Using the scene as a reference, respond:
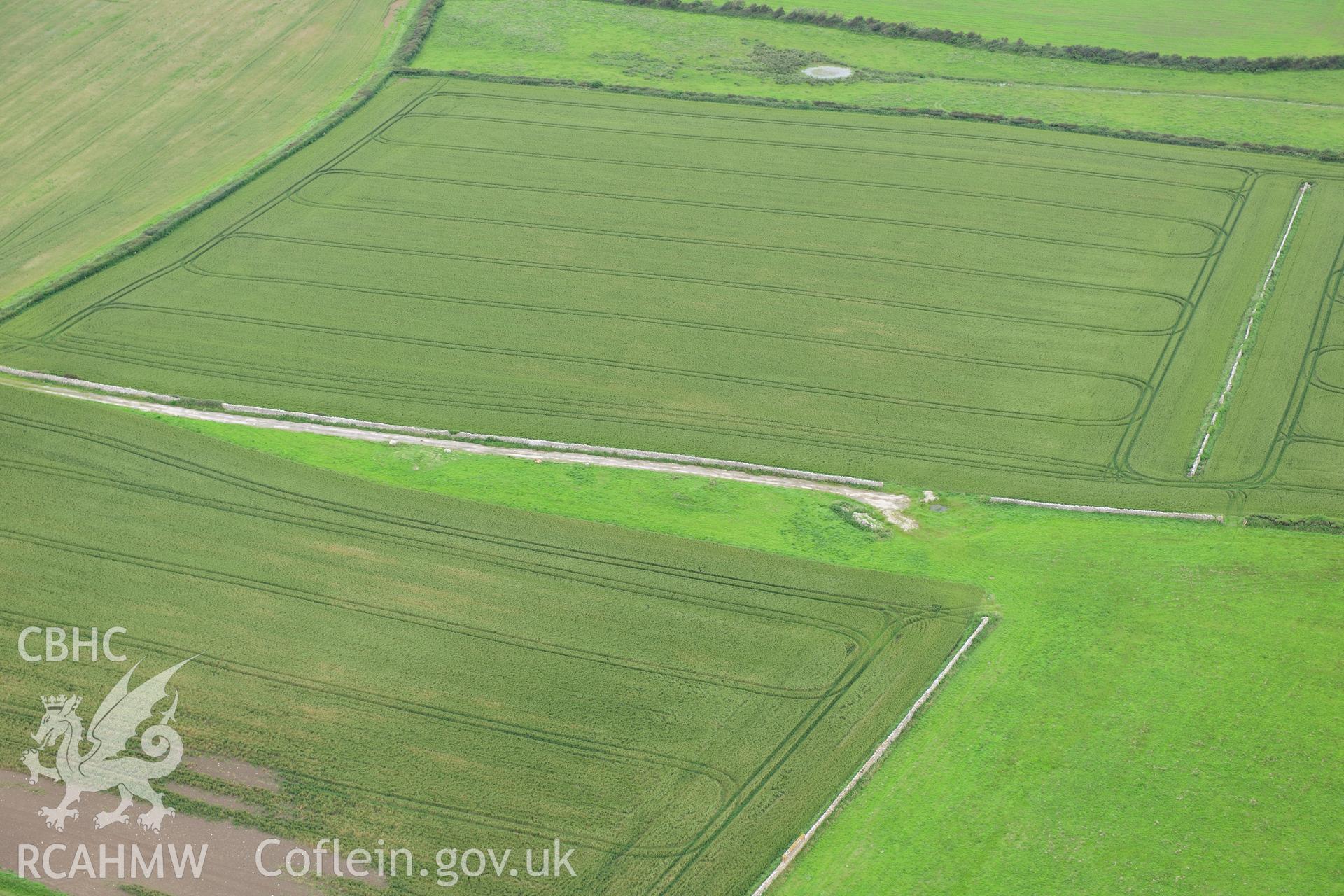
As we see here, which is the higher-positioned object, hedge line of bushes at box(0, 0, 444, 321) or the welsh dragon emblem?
hedge line of bushes at box(0, 0, 444, 321)

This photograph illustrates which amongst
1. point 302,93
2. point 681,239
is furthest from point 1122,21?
point 302,93

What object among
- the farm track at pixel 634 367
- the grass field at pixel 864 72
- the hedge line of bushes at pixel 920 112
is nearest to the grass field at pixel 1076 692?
the farm track at pixel 634 367

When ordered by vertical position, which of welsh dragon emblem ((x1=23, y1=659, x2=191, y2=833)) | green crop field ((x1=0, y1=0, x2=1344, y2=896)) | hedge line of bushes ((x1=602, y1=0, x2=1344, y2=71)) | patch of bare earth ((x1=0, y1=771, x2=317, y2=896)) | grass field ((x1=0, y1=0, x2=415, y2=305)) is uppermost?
hedge line of bushes ((x1=602, y1=0, x2=1344, y2=71))

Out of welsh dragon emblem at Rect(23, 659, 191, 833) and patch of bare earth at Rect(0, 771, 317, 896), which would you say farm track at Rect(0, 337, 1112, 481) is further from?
patch of bare earth at Rect(0, 771, 317, 896)

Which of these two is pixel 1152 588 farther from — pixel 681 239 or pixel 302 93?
pixel 302 93

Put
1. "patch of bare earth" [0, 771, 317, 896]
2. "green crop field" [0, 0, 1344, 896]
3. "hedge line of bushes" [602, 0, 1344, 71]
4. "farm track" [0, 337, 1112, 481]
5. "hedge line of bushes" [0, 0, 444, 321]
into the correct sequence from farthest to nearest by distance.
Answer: "hedge line of bushes" [602, 0, 1344, 71] < "hedge line of bushes" [0, 0, 444, 321] < "farm track" [0, 337, 1112, 481] < "green crop field" [0, 0, 1344, 896] < "patch of bare earth" [0, 771, 317, 896]

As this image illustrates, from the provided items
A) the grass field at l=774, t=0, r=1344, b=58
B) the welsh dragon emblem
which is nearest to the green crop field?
the welsh dragon emblem

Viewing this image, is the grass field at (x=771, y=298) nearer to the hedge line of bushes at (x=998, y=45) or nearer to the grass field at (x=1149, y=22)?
the hedge line of bushes at (x=998, y=45)

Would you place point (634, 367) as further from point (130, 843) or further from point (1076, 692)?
point (130, 843)
